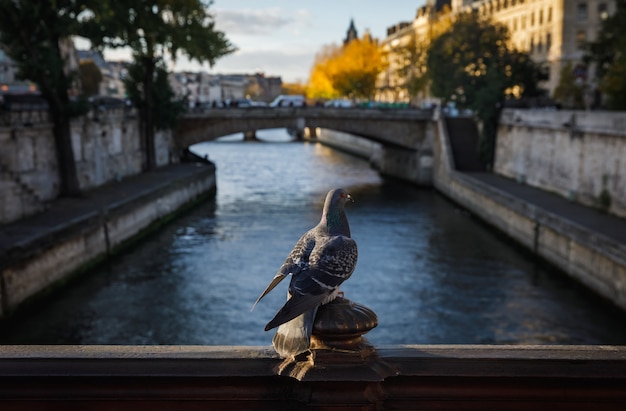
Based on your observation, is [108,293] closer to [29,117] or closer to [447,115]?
[29,117]

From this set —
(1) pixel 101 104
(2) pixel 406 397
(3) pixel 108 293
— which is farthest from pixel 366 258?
(2) pixel 406 397

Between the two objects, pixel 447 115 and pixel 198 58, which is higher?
pixel 198 58

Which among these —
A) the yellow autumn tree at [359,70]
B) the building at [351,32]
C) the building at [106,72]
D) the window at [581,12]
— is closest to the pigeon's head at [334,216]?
the window at [581,12]

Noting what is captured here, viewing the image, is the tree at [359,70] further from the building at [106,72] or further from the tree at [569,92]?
the building at [106,72]

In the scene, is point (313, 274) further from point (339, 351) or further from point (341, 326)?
point (339, 351)

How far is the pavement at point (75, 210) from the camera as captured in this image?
20.5m

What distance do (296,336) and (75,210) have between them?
24.5 metres

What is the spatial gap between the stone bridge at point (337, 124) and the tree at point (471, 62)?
9.17 feet

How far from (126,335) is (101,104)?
2133 cm

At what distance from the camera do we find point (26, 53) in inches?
1084

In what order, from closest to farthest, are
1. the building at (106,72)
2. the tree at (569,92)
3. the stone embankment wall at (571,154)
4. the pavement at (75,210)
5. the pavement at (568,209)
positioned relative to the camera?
the pavement at (75,210)
the pavement at (568,209)
the stone embankment wall at (571,154)
the tree at (569,92)
the building at (106,72)

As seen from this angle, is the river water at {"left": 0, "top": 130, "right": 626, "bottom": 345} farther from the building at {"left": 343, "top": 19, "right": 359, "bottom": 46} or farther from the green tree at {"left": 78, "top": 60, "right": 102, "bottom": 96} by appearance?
the building at {"left": 343, "top": 19, "right": 359, "bottom": 46}

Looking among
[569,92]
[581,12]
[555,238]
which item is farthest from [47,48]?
[581,12]

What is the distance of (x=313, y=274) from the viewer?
4.20 metres
